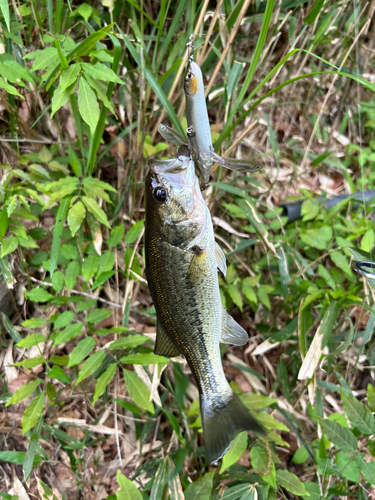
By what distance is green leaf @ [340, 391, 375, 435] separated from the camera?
69.3 inches

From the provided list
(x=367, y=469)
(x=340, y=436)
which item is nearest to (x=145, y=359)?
(x=340, y=436)

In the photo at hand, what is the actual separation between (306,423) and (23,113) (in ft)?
9.35

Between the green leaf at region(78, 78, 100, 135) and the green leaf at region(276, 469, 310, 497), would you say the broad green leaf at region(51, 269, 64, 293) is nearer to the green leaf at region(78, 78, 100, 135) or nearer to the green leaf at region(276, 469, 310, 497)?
the green leaf at region(78, 78, 100, 135)

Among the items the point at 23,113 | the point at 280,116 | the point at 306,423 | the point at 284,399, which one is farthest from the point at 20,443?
the point at 280,116

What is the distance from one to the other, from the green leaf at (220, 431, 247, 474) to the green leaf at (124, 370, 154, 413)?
18.7 inches

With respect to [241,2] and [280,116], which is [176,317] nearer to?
[241,2]

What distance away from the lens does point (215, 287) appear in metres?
1.30

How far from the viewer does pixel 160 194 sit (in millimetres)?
1251

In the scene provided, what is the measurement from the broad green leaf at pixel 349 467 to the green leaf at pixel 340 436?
79 mm

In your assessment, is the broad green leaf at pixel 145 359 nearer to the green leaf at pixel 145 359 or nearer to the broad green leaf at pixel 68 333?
the green leaf at pixel 145 359

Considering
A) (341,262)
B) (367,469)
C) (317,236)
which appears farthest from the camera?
(317,236)

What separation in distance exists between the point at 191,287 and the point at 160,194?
0.33 metres

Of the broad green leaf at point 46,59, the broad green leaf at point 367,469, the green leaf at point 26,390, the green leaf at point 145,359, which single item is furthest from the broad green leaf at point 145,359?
the broad green leaf at point 46,59

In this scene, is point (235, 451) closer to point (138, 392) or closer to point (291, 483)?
point (291, 483)
